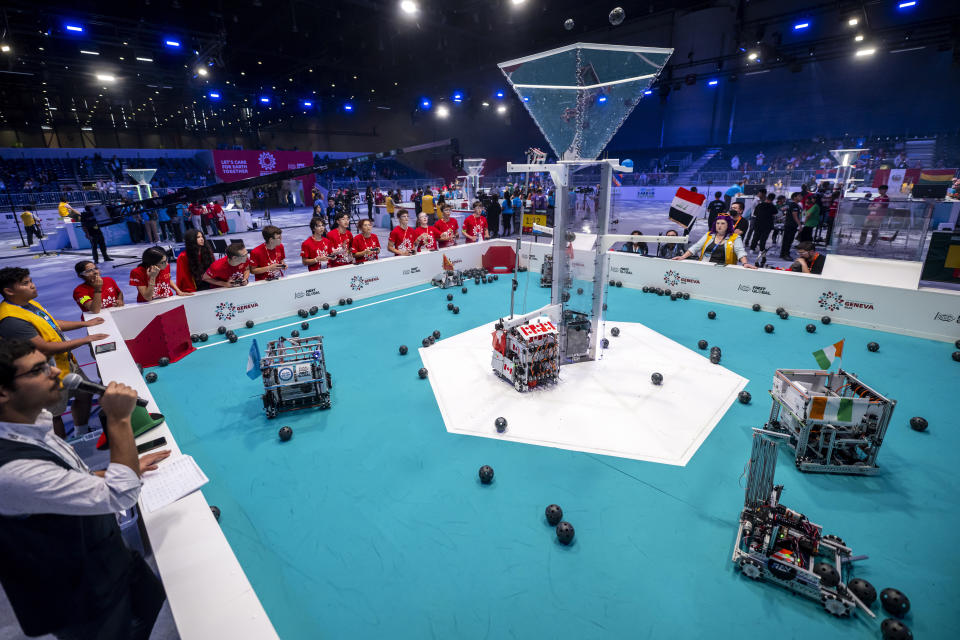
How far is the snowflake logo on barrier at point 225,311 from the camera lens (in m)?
7.80

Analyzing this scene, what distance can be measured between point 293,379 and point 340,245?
535 cm

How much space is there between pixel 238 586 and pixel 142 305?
6.12 metres

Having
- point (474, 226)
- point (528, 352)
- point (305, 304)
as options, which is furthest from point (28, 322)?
point (474, 226)

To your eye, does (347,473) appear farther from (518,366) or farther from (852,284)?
(852,284)

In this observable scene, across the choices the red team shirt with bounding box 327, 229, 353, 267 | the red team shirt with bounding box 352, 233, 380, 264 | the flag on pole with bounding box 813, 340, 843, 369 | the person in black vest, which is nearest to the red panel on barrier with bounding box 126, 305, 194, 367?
the red team shirt with bounding box 327, 229, 353, 267

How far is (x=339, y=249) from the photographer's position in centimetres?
975

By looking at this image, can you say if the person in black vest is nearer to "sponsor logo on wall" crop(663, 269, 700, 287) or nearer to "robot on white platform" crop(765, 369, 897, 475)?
"robot on white platform" crop(765, 369, 897, 475)

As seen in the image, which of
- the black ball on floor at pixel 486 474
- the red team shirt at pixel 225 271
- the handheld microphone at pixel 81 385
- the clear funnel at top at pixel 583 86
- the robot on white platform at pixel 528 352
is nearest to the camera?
the handheld microphone at pixel 81 385

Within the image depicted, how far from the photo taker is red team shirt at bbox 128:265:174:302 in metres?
6.84

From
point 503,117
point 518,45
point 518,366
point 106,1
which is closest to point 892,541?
point 518,366

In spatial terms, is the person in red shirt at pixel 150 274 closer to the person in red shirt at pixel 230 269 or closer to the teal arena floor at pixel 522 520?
the person in red shirt at pixel 230 269

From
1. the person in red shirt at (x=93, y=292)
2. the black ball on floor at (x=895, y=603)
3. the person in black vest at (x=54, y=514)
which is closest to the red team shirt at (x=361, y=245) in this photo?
the person in red shirt at (x=93, y=292)

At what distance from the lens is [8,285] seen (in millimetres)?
3971

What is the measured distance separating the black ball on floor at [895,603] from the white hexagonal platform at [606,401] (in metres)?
1.68
